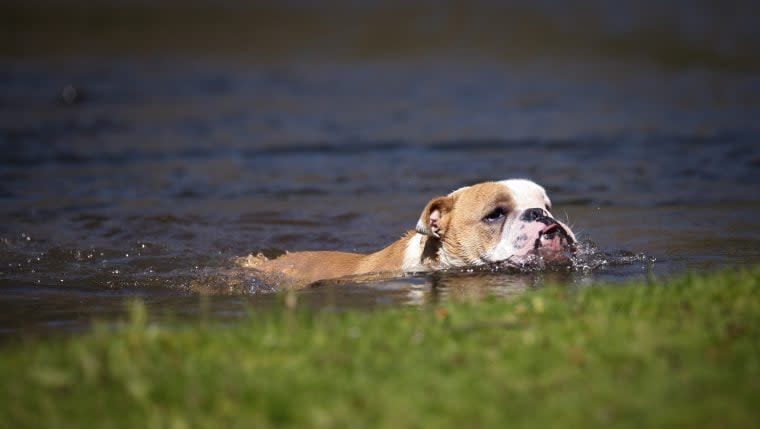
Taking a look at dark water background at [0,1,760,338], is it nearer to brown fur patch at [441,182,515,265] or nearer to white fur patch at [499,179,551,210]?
brown fur patch at [441,182,515,265]

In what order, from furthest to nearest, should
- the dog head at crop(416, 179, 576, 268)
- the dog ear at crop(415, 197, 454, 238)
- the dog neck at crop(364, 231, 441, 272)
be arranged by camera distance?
the dog neck at crop(364, 231, 441, 272)
the dog ear at crop(415, 197, 454, 238)
the dog head at crop(416, 179, 576, 268)

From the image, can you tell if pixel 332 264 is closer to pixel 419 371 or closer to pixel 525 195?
pixel 525 195

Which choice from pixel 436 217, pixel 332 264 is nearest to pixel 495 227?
pixel 436 217

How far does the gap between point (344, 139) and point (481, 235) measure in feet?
30.5

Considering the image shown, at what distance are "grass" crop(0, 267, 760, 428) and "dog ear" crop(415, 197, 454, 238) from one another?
104 inches

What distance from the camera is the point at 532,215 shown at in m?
8.23

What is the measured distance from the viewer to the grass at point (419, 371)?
167 inches

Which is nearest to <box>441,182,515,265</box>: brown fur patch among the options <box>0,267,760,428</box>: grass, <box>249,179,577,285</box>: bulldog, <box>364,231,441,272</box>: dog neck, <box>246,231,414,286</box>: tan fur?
<box>249,179,577,285</box>: bulldog

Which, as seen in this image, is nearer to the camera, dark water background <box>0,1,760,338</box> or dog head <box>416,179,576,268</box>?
dog head <box>416,179,576,268</box>

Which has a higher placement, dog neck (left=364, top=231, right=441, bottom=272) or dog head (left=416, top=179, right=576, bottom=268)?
dog head (left=416, top=179, right=576, bottom=268)

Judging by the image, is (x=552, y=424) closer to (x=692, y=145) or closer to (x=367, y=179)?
(x=367, y=179)

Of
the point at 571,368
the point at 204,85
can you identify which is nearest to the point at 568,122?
the point at 204,85

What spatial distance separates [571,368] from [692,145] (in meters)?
11.4

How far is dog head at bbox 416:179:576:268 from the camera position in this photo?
8133mm
